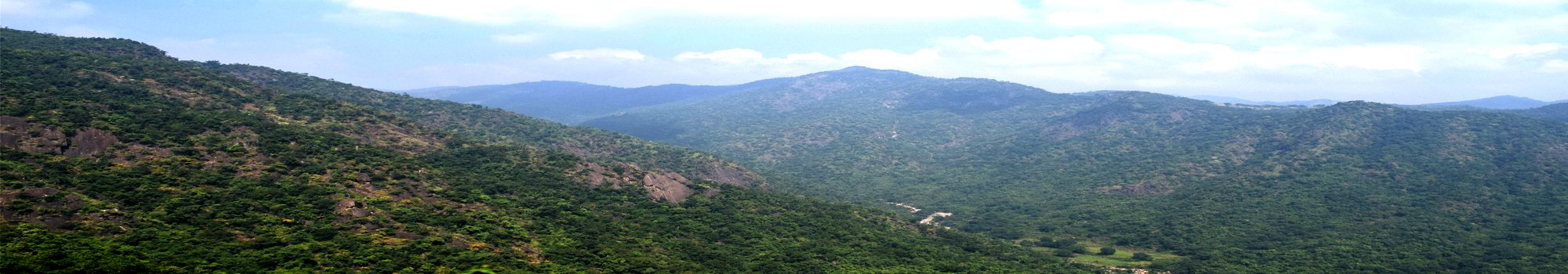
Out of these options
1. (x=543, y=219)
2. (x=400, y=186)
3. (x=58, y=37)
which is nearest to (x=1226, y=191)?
(x=543, y=219)

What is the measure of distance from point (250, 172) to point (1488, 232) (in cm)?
15029

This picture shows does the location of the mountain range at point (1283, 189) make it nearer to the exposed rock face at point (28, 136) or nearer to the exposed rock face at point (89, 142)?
the exposed rock face at point (89, 142)

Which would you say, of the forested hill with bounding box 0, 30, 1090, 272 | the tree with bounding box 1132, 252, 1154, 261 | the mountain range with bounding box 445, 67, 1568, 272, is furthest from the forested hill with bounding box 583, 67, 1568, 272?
the forested hill with bounding box 0, 30, 1090, 272

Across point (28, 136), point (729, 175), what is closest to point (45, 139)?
point (28, 136)

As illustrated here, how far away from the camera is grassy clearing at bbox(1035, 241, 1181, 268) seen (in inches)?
3514

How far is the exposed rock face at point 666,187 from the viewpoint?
82188mm

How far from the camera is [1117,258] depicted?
94.6m

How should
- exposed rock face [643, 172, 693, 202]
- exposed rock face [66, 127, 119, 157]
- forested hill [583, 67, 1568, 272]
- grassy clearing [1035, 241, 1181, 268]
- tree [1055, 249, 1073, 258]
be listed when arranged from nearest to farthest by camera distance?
exposed rock face [66, 127, 119, 157]
exposed rock face [643, 172, 693, 202]
forested hill [583, 67, 1568, 272]
grassy clearing [1035, 241, 1181, 268]
tree [1055, 249, 1073, 258]

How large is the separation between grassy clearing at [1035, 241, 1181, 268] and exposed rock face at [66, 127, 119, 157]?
104 meters

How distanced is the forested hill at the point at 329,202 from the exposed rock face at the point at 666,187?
1.05 ft

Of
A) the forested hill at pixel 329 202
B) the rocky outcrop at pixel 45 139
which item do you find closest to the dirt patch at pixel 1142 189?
the forested hill at pixel 329 202

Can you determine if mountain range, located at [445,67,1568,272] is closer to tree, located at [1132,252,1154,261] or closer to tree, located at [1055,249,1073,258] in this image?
tree, located at [1132,252,1154,261]

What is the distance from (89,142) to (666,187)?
52270mm

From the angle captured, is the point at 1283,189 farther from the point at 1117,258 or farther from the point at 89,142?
the point at 89,142
